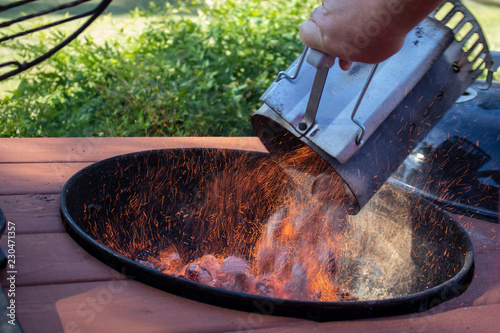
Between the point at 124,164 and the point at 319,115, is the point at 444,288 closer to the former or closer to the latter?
the point at 319,115

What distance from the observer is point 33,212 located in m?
1.14

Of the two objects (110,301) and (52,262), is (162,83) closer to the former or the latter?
(52,262)

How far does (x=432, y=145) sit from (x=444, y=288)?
590 mm

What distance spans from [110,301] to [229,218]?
77 cm

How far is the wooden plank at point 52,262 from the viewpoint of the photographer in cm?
91

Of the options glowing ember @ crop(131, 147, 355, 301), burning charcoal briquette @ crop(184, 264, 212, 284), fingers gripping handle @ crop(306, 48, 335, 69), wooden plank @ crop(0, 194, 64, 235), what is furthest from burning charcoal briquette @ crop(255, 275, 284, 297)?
fingers gripping handle @ crop(306, 48, 335, 69)

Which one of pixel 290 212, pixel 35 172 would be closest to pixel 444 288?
pixel 290 212

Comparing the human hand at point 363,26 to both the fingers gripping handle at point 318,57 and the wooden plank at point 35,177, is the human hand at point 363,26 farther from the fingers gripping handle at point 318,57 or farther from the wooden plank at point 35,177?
the wooden plank at point 35,177

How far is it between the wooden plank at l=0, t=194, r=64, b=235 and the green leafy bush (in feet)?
4.18

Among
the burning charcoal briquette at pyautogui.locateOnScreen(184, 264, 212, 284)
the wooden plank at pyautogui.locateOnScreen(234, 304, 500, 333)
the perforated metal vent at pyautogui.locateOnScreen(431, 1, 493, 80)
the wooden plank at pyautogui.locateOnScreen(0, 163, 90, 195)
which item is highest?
the perforated metal vent at pyautogui.locateOnScreen(431, 1, 493, 80)

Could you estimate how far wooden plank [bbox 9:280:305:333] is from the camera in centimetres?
80

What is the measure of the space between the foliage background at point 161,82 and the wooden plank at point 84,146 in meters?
0.84

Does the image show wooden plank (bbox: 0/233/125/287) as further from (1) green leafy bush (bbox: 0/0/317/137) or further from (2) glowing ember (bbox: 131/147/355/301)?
(1) green leafy bush (bbox: 0/0/317/137)

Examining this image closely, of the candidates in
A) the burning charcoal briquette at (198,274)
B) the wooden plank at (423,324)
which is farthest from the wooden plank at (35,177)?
the wooden plank at (423,324)
